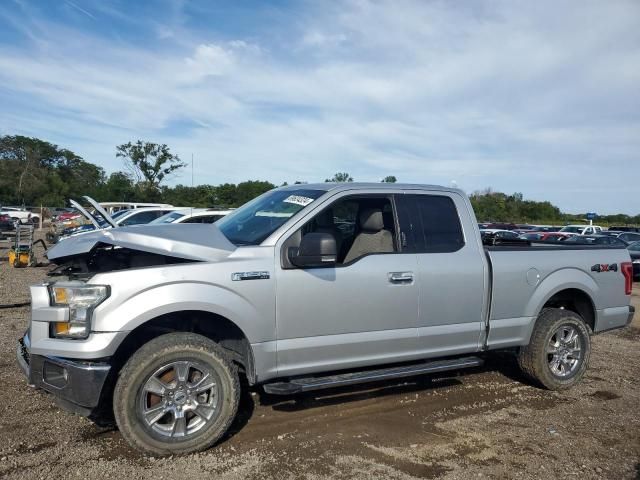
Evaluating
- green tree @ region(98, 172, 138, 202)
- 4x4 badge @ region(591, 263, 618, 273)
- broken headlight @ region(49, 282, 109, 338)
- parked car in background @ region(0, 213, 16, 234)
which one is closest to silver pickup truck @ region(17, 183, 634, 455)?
broken headlight @ region(49, 282, 109, 338)

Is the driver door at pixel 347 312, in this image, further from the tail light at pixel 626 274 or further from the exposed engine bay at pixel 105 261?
the tail light at pixel 626 274

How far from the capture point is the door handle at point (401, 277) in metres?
4.51

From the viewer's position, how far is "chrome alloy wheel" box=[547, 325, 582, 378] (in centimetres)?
555

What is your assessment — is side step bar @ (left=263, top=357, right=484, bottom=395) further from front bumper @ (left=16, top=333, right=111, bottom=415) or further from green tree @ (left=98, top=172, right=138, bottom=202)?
green tree @ (left=98, top=172, right=138, bottom=202)

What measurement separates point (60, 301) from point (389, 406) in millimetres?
2914

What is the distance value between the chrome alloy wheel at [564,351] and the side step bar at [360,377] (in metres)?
1.09

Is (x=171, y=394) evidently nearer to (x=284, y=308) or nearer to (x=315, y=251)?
(x=284, y=308)

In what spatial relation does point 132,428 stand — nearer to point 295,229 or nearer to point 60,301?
point 60,301

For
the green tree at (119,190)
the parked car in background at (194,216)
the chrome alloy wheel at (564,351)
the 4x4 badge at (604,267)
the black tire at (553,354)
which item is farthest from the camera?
the green tree at (119,190)

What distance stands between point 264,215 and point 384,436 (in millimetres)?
2071

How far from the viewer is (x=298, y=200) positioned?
4629 mm

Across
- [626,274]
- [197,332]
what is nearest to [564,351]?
[626,274]

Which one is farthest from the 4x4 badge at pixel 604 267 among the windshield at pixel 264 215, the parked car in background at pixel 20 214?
the parked car in background at pixel 20 214

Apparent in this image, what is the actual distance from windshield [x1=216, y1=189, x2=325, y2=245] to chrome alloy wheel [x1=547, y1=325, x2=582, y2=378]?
2.94 meters
